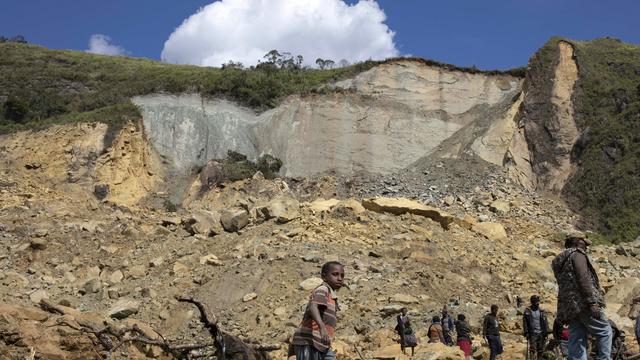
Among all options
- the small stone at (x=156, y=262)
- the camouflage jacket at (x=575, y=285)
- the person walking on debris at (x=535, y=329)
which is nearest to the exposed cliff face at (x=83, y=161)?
the small stone at (x=156, y=262)

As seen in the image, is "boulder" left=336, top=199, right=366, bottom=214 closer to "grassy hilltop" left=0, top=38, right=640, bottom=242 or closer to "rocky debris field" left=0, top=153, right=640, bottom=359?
"rocky debris field" left=0, top=153, right=640, bottom=359

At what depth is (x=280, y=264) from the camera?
15.0 metres

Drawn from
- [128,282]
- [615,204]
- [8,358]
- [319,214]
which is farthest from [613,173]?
[8,358]

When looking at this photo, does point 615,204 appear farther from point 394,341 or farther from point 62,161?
point 62,161

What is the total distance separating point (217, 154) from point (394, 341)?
18.7 metres

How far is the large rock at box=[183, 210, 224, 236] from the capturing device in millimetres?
18094

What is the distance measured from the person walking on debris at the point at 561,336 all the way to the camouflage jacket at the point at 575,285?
0.63 meters

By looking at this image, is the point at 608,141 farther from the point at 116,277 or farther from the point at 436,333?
the point at 116,277

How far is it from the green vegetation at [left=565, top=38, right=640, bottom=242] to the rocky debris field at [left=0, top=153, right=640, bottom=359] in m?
2.57

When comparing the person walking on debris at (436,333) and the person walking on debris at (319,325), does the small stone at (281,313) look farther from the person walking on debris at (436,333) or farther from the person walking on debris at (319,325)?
the person walking on debris at (319,325)

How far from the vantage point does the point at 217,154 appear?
94.8 feet

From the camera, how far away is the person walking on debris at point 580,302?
5.64 meters

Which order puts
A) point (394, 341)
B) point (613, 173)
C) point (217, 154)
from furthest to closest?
point (217, 154)
point (613, 173)
point (394, 341)

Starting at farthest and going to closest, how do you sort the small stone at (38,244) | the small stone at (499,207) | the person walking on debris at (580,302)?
the small stone at (499,207), the small stone at (38,244), the person walking on debris at (580,302)
